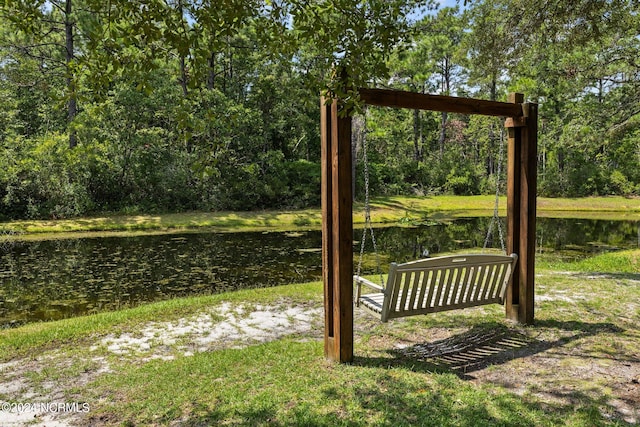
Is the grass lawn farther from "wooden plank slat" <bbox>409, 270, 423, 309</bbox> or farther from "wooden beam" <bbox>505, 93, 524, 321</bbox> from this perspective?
"wooden plank slat" <bbox>409, 270, 423, 309</bbox>

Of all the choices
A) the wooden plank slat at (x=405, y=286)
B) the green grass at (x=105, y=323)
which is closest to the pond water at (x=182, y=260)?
the green grass at (x=105, y=323)

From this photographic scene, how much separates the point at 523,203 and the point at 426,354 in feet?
7.33

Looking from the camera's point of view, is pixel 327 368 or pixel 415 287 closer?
pixel 327 368

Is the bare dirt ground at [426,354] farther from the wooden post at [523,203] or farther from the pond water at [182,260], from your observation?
the pond water at [182,260]

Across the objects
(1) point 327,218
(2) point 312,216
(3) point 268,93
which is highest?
(3) point 268,93

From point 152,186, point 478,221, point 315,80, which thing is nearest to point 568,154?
point 478,221

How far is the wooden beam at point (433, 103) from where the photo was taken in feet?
14.9

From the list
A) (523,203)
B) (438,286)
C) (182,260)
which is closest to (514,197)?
(523,203)

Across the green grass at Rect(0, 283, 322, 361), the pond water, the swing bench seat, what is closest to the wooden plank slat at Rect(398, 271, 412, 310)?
the swing bench seat

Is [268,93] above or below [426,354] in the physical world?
above

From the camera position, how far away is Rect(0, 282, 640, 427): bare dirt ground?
3.65 meters

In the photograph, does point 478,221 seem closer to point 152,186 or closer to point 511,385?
point 152,186

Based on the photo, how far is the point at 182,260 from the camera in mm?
12445

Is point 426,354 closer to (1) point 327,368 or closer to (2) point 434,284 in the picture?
(2) point 434,284
